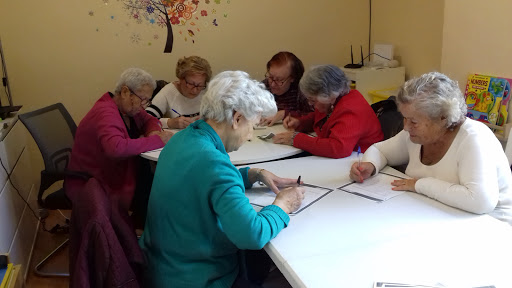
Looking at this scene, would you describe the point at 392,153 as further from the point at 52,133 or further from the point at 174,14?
the point at 174,14

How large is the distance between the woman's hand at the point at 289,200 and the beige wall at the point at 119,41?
7.79 ft

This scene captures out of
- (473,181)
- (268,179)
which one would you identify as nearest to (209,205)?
(268,179)

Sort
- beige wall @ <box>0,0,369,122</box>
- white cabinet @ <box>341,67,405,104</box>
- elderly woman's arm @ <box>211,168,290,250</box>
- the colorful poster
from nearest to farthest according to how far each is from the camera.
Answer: elderly woman's arm @ <box>211,168,290,250</box>, the colorful poster, beige wall @ <box>0,0,369,122</box>, white cabinet @ <box>341,67,405,104</box>

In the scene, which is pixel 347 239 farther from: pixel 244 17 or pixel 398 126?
pixel 244 17

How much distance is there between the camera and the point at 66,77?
3.50m

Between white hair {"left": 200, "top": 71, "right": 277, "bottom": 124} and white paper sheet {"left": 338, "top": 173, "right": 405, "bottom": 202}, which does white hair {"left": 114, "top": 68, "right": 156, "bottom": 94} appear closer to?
white hair {"left": 200, "top": 71, "right": 277, "bottom": 124}

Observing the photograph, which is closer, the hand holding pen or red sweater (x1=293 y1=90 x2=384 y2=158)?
the hand holding pen

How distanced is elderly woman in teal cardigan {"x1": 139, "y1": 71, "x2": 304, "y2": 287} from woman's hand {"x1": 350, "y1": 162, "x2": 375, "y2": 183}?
463 millimetres

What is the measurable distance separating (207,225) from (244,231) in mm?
141

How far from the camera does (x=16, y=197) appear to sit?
109 inches

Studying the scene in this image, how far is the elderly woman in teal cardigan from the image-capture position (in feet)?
4.40

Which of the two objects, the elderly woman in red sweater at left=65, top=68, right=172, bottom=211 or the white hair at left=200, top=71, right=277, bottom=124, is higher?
the white hair at left=200, top=71, right=277, bottom=124

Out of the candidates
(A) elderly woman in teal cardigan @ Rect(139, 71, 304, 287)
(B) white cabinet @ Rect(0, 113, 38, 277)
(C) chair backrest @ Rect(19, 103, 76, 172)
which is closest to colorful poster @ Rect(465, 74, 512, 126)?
(A) elderly woman in teal cardigan @ Rect(139, 71, 304, 287)

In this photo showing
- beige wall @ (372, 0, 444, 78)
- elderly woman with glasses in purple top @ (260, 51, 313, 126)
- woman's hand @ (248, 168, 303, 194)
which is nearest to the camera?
woman's hand @ (248, 168, 303, 194)
